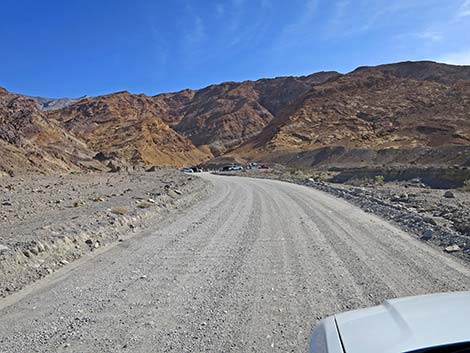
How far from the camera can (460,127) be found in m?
72.0

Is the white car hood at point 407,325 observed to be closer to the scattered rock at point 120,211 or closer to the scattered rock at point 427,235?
the scattered rock at point 427,235

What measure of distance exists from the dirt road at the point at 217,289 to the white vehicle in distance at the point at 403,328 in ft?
6.03

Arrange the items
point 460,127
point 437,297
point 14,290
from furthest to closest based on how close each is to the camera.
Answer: point 460,127 → point 14,290 → point 437,297

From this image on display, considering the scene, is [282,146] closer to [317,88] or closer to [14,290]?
[317,88]

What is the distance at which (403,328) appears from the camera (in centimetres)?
257

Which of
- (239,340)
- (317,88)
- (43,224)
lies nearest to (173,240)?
(43,224)

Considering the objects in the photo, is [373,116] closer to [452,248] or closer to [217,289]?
[452,248]

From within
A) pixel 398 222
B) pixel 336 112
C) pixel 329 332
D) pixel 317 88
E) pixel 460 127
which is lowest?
pixel 398 222

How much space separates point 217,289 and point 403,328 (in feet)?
14.3

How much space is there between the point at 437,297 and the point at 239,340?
94.3 inches

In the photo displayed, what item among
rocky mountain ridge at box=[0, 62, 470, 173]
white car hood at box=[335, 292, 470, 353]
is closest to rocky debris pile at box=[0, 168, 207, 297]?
white car hood at box=[335, 292, 470, 353]

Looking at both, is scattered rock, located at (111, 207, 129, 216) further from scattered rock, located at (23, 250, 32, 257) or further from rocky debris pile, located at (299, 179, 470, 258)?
rocky debris pile, located at (299, 179, 470, 258)

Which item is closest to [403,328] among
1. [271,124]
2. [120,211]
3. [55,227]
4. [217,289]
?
[217,289]

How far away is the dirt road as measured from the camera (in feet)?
16.0
